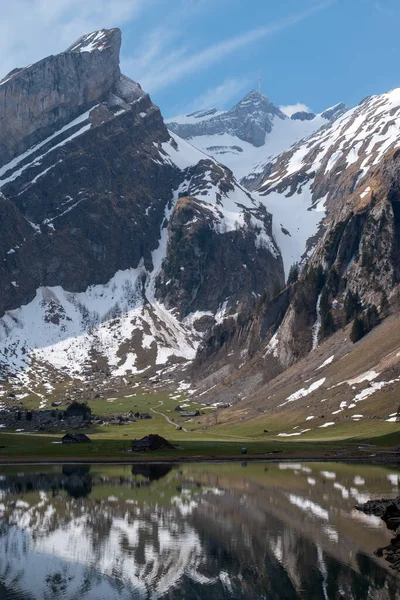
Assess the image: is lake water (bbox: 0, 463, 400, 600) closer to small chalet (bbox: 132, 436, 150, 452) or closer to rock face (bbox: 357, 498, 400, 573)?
rock face (bbox: 357, 498, 400, 573)

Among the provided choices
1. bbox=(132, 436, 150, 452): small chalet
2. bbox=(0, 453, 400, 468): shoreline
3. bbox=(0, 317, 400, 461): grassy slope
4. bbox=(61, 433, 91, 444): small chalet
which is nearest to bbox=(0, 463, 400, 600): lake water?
bbox=(0, 453, 400, 468): shoreline

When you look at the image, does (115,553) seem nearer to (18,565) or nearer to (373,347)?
(18,565)

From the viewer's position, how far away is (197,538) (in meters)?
61.4

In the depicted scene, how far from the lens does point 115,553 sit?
2244 inches

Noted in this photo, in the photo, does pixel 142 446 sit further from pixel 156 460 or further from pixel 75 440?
pixel 75 440

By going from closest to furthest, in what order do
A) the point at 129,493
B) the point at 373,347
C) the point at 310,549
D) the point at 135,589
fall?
1. the point at 135,589
2. the point at 310,549
3. the point at 129,493
4. the point at 373,347

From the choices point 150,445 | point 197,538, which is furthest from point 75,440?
point 197,538

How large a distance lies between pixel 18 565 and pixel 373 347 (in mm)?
147121

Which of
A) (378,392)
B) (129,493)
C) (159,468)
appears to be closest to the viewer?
(129,493)

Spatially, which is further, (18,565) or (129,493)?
(129,493)

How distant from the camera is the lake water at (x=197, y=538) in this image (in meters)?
48.1

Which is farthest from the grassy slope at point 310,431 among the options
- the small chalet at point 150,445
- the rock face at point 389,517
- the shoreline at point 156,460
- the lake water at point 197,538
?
the rock face at point 389,517

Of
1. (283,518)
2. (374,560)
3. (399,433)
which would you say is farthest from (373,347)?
(374,560)

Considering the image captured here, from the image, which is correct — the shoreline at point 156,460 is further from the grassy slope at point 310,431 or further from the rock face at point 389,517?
the rock face at point 389,517
